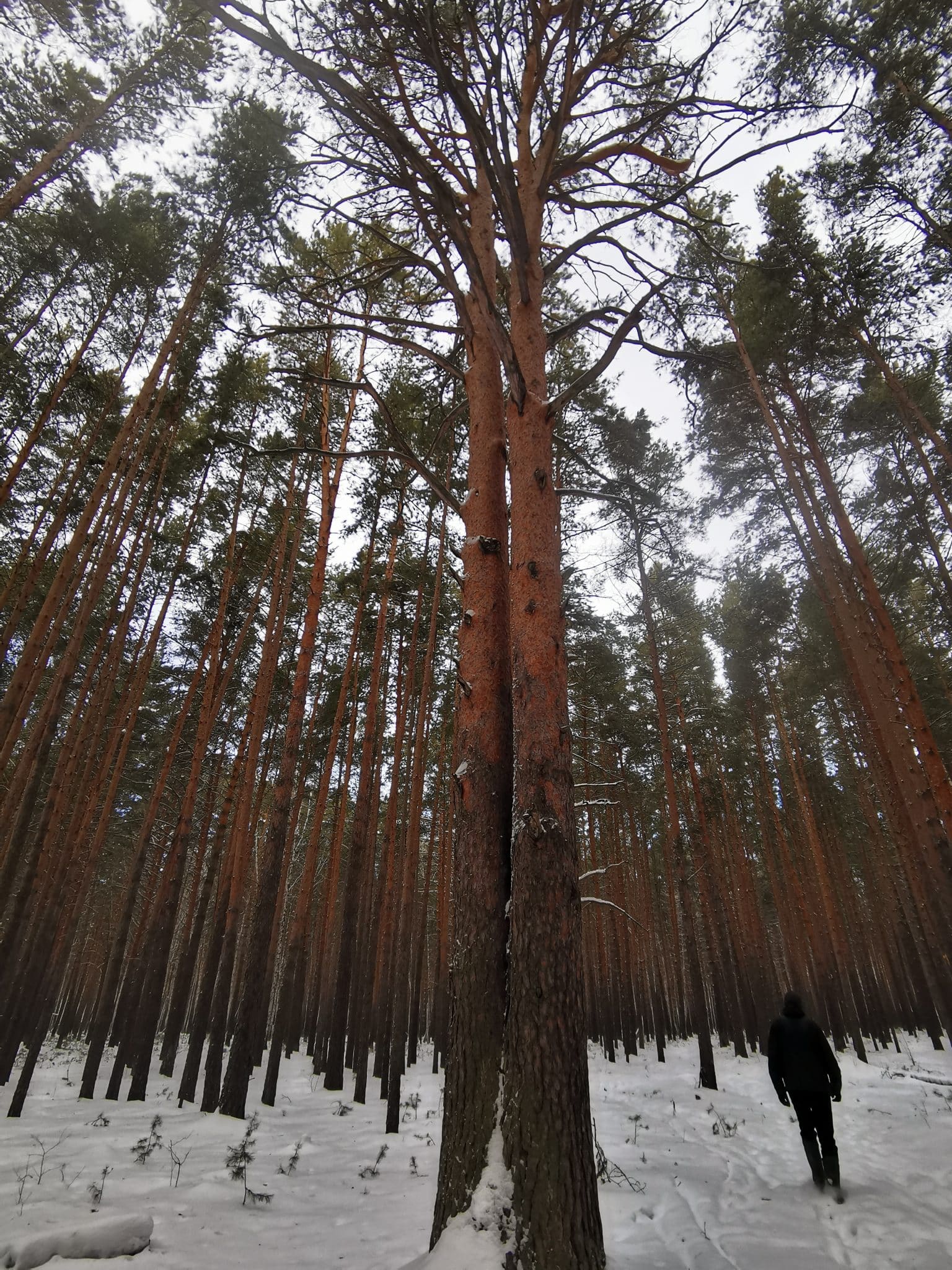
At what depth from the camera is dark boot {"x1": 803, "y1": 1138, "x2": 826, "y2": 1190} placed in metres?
4.53

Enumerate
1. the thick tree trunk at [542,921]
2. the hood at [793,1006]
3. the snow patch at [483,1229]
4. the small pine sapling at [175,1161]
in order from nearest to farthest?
the snow patch at [483,1229], the thick tree trunk at [542,921], the small pine sapling at [175,1161], the hood at [793,1006]

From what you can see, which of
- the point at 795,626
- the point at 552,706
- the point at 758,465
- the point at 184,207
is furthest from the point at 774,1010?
the point at 184,207

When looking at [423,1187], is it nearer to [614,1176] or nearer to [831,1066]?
[614,1176]

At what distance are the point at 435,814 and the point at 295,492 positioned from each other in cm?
1001

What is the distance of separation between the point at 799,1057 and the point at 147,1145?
6154 mm

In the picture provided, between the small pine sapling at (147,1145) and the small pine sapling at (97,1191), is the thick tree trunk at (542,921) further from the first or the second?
the small pine sapling at (147,1145)

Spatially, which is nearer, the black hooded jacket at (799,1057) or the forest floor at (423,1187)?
the forest floor at (423,1187)

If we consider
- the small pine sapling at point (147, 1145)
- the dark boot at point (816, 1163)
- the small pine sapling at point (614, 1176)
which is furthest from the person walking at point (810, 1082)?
the small pine sapling at point (147, 1145)

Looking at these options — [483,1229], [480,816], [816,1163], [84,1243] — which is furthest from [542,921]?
[816,1163]

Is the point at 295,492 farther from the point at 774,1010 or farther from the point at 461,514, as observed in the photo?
the point at 774,1010

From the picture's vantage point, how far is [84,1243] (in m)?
3.19

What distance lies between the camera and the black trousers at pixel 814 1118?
4.50 meters

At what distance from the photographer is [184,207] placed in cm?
1112

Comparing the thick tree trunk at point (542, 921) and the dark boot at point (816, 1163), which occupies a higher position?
the thick tree trunk at point (542, 921)
